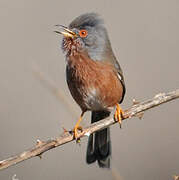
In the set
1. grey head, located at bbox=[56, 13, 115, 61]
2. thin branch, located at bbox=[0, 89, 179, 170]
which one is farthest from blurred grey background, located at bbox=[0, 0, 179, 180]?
thin branch, located at bbox=[0, 89, 179, 170]

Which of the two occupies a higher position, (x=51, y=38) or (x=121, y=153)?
(x=51, y=38)

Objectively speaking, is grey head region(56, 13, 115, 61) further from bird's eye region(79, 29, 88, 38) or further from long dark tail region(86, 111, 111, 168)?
long dark tail region(86, 111, 111, 168)

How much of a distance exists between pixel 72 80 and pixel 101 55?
18.4 inches

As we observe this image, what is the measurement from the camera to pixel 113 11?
390 inches

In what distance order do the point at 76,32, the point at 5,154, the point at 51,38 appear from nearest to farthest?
the point at 76,32 → the point at 5,154 → the point at 51,38

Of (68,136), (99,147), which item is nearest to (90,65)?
(99,147)

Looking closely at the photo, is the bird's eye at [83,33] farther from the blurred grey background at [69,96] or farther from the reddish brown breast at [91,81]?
the blurred grey background at [69,96]

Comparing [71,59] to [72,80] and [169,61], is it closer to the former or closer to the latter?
[72,80]

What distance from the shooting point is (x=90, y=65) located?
256 inches

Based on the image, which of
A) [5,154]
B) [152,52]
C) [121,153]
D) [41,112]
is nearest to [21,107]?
[41,112]

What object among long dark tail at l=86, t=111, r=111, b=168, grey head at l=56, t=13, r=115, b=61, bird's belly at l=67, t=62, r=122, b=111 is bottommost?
long dark tail at l=86, t=111, r=111, b=168

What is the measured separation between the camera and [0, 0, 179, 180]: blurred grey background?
7.98m

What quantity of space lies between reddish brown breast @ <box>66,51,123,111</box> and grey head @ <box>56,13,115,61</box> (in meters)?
0.10

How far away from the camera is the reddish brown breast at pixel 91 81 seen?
255 inches
